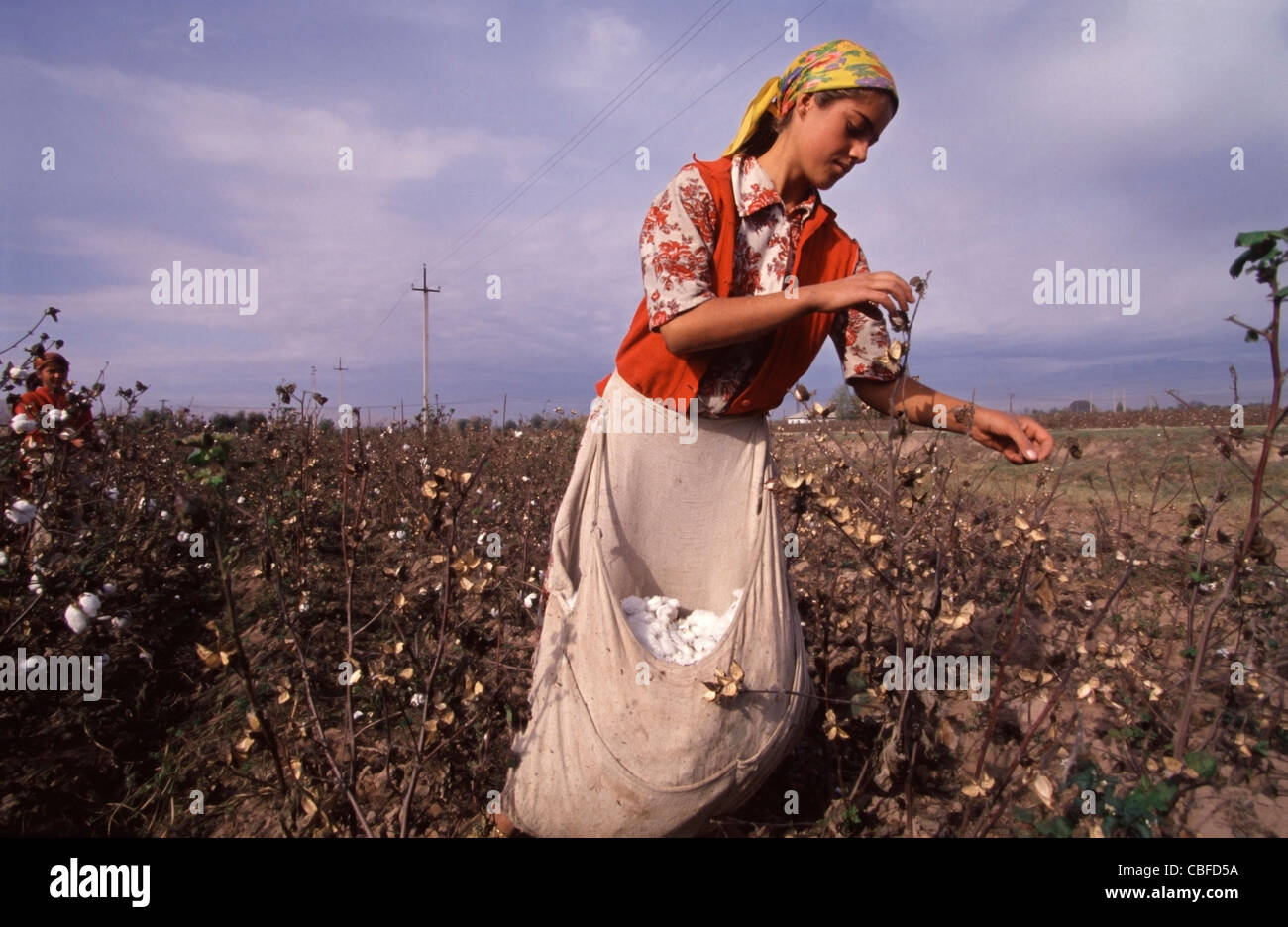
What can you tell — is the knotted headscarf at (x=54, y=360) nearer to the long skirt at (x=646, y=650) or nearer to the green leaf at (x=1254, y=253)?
the long skirt at (x=646, y=650)

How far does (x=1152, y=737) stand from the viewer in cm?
233

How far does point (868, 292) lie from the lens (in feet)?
4.54

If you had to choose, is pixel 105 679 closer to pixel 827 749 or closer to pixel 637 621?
pixel 637 621

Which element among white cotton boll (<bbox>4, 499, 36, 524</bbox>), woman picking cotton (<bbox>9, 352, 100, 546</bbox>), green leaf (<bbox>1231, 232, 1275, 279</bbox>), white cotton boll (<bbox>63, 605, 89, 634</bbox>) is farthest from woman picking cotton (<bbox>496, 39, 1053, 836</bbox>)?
woman picking cotton (<bbox>9, 352, 100, 546</bbox>)

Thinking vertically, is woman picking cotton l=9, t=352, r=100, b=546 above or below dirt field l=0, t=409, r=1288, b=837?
above

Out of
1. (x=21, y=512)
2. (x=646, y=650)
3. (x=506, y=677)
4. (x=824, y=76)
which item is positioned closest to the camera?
(x=824, y=76)

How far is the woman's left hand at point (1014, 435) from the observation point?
1584mm

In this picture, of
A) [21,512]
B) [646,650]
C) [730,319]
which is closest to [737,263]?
[730,319]

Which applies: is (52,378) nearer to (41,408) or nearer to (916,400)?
(41,408)

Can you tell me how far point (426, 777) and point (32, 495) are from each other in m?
1.96

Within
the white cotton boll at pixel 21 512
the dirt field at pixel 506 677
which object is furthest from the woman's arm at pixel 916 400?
the white cotton boll at pixel 21 512

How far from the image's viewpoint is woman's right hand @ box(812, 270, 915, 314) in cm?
137

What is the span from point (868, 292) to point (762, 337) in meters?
0.37

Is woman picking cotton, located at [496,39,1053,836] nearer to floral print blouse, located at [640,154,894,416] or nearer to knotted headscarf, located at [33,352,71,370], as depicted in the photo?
floral print blouse, located at [640,154,894,416]
